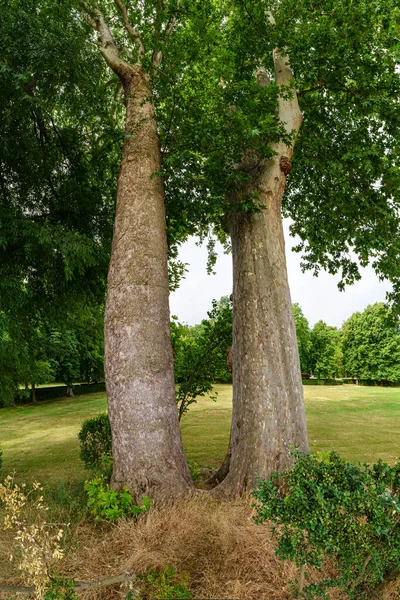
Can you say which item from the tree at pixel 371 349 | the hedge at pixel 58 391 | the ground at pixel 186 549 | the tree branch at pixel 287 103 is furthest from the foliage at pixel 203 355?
the tree at pixel 371 349

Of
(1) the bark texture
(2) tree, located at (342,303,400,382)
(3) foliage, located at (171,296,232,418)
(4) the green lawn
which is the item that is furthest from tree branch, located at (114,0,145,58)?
(2) tree, located at (342,303,400,382)

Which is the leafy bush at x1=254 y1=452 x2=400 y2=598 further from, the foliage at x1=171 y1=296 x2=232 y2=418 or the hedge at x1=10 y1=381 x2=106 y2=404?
the hedge at x1=10 y1=381 x2=106 y2=404

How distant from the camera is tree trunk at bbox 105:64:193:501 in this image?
4848mm

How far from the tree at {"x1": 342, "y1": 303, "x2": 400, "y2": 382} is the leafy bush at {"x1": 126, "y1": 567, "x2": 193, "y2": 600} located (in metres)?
45.9

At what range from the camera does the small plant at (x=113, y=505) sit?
14.4 ft

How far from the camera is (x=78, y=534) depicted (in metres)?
4.30

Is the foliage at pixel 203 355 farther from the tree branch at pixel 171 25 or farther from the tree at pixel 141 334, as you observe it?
the tree branch at pixel 171 25

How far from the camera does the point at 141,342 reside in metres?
5.16

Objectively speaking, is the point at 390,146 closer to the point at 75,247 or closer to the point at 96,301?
the point at 75,247

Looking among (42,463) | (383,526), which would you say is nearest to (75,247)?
(383,526)

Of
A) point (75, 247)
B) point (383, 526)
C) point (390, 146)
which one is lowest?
point (383, 526)

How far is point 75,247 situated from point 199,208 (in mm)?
2339

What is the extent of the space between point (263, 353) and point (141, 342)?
1.78 meters

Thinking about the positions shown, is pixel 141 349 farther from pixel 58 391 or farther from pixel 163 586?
pixel 58 391
